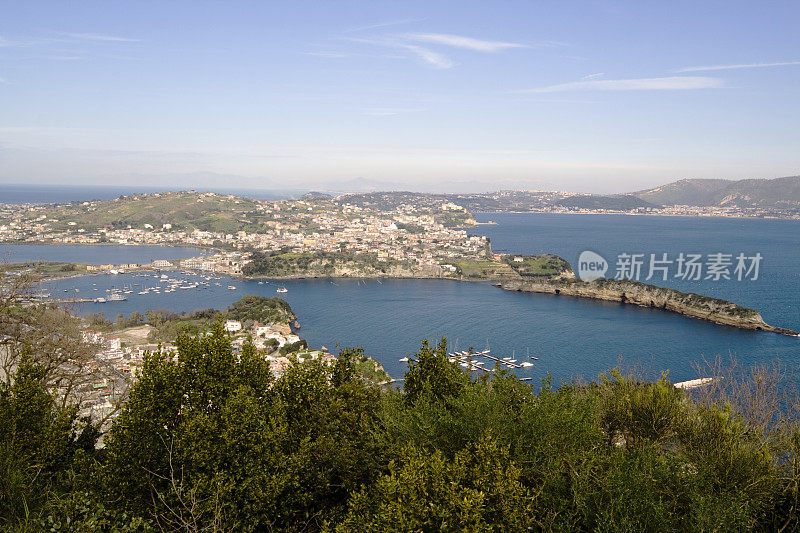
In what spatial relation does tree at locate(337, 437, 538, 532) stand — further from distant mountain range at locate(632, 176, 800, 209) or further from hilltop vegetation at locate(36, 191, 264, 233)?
distant mountain range at locate(632, 176, 800, 209)

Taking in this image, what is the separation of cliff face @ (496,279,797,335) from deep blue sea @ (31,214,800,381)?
880 mm

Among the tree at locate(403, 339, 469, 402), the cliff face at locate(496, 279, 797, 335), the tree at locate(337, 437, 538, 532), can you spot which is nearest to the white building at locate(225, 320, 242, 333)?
the tree at locate(403, 339, 469, 402)

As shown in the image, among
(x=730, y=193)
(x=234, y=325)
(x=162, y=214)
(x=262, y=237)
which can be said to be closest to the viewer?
(x=234, y=325)

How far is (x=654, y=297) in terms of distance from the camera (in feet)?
106

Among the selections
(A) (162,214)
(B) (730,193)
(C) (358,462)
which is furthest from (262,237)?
(B) (730,193)

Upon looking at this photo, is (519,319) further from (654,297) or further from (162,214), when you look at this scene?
(162,214)

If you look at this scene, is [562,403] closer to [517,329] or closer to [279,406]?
[279,406]

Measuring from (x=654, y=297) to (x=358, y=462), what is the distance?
32.7 metres

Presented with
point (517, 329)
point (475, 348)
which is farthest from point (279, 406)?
point (517, 329)

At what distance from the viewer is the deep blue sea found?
22406 millimetres

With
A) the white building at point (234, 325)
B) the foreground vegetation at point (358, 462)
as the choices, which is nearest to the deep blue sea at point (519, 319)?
the white building at point (234, 325)

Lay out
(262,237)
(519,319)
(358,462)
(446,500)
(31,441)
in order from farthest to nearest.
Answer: (262,237), (519,319), (31,441), (358,462), (446,500)

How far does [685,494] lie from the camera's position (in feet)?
10.9

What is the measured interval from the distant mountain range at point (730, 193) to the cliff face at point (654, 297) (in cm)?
9609
